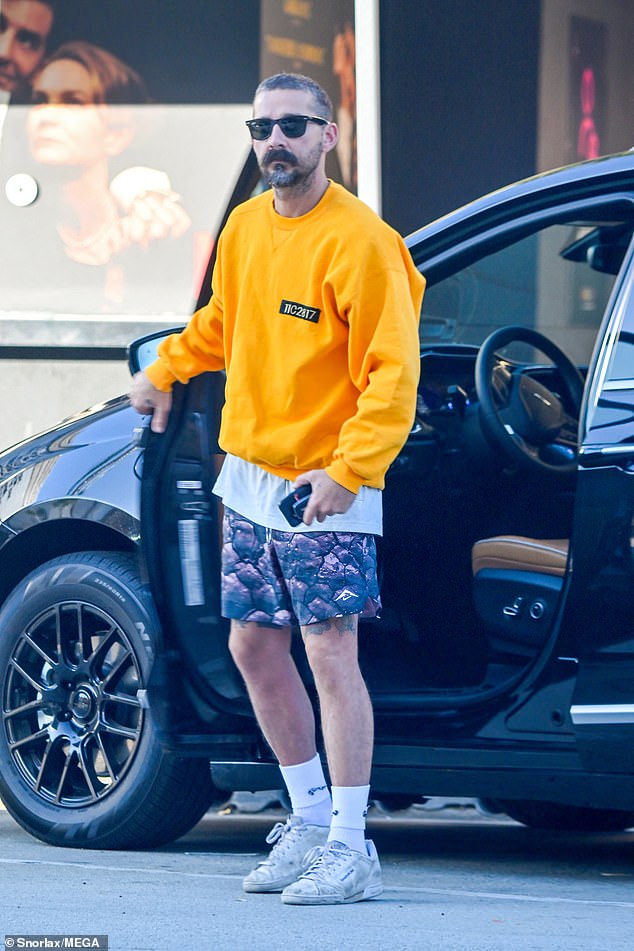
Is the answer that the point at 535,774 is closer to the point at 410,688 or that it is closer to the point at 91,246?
the point at 410,688

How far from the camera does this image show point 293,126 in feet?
12.5

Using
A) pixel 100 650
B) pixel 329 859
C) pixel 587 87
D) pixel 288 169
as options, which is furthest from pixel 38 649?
pixel 587 87

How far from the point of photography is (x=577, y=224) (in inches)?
177

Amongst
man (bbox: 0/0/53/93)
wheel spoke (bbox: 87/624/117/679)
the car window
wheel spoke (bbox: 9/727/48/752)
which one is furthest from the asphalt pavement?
man (bbox: 0/0/53/93)

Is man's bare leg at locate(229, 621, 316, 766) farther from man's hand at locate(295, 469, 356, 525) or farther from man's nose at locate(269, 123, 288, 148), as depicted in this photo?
man's nose at locate(269, 123, 288, 148)

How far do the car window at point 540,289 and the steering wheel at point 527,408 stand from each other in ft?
0.56

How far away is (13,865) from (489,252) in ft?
6.24

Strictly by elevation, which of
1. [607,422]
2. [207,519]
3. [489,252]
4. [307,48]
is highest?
[307,48]

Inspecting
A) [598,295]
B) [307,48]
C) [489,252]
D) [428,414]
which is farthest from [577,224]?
[307,48]

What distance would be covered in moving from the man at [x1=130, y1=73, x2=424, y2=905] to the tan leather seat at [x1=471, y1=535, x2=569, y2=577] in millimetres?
559

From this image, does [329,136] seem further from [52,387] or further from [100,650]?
[52,387]

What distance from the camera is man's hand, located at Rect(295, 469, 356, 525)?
Answer: 3664 mm

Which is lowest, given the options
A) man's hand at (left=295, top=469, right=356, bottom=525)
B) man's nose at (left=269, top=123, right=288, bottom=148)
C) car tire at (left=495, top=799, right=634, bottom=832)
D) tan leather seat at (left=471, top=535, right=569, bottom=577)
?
car tire at (left=495, top=799, right=634, bottom=832)

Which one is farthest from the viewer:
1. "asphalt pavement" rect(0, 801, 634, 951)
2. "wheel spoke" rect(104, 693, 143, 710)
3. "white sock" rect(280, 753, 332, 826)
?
"wheel spoke" rect(104, 693, 143, 710)
